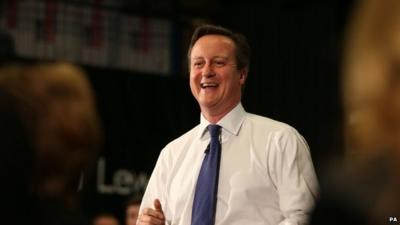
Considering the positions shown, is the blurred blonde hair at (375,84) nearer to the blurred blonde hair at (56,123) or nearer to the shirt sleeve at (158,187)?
the blurred blonde hair at (56,123)

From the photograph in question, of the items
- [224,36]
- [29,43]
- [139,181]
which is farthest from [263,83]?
[224,36]

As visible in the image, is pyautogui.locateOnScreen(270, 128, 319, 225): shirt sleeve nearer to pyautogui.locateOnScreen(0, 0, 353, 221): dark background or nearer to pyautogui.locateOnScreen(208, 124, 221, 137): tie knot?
pyautogui.locateOnScreen(208, 124, 221, 137): tie knot

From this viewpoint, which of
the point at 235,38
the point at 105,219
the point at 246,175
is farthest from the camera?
the point at 105,219

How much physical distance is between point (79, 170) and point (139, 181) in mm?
3993

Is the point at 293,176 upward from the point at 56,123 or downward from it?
downward

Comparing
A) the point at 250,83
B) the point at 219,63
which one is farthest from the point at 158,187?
the point at 250,83

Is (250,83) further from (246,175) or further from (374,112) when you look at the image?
(374,112)

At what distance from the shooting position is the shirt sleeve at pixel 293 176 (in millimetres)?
2506

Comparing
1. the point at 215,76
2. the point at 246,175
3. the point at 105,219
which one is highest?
the point at 215,76

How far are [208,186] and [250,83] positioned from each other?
2.91m

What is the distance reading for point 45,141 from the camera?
3.86ft

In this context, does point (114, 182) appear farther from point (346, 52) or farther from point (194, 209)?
point (346, 52)

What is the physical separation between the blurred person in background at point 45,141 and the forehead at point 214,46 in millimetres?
1663

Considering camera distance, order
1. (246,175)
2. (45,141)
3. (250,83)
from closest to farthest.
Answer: (45,141) → (246,175) → (250,83)
